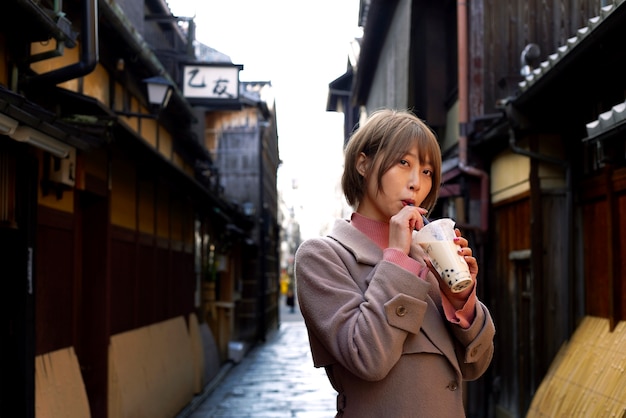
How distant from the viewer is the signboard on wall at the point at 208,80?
1418 centimetres

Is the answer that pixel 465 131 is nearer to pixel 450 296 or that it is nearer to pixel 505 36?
pixel 505 36

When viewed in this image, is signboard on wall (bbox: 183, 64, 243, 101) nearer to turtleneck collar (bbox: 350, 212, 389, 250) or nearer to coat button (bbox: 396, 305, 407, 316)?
turtleneck collar (bbox: 350, 212, 389, 250)

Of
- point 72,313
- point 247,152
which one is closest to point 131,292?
point 72,313

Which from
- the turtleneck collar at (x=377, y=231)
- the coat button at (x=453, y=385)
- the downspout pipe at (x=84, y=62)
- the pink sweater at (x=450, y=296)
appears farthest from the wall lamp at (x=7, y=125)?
the coat button at (x=453, y=385)

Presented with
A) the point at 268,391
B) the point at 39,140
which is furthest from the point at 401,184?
the point at 268,391

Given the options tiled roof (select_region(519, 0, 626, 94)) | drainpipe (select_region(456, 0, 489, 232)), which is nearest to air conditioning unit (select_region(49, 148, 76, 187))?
tiled roof (select_region(519, 0, 626, 94))

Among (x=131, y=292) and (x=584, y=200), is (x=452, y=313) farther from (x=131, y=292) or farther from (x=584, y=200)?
(x=131, y=292)

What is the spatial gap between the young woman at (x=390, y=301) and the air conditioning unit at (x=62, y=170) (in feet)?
16.6

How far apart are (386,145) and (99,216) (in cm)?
761

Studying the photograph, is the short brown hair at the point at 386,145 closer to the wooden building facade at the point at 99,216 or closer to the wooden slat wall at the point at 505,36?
the wooden building facade at the point at 99,216

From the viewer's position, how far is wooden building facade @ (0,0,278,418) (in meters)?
6.68

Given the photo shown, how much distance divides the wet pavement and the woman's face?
439 inches

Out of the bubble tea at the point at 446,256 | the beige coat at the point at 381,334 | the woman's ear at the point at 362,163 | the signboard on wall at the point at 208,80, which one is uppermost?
the signboard on wall at the point at 208,80

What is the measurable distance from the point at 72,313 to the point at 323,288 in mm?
6657
